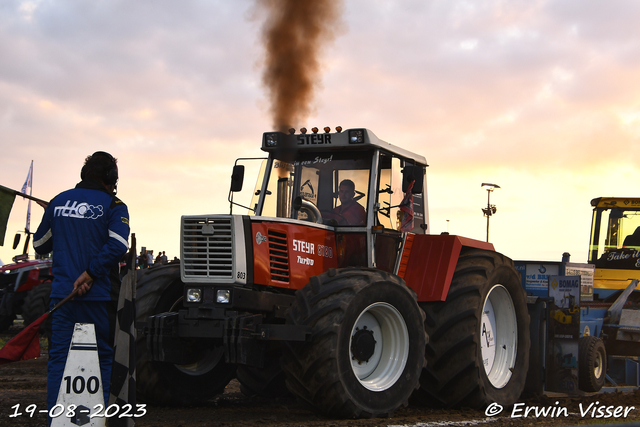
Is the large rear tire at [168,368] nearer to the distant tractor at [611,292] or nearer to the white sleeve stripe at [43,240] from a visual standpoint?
the white sleeve stripe at [43,240]

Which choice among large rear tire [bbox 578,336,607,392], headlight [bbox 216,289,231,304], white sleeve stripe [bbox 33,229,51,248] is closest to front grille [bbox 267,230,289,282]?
headlight [bbox 216,289,231,304]

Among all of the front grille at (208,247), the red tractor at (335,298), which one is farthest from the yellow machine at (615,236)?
the front grille at (208,247)

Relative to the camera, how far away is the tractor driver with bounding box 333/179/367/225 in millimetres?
7520

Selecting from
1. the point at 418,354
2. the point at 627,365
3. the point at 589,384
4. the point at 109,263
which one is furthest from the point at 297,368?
the point at 627,365

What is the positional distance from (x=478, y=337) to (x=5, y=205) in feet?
15.3

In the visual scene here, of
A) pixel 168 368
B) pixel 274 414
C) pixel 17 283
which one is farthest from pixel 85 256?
pixel 17 283

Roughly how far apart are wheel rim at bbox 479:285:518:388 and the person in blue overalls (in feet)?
15.0

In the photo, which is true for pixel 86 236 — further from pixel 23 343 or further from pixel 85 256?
pixel 23 343

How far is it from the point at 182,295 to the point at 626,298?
710cm

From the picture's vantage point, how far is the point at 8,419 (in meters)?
6.26

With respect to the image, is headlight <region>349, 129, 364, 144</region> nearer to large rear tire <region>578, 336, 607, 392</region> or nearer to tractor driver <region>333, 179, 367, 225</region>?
tractor driver <region>333, 179, 367, 225</region>

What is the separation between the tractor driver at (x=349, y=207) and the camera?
7.52m

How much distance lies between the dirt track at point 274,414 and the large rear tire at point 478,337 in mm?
215

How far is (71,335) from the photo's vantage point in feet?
16.8
